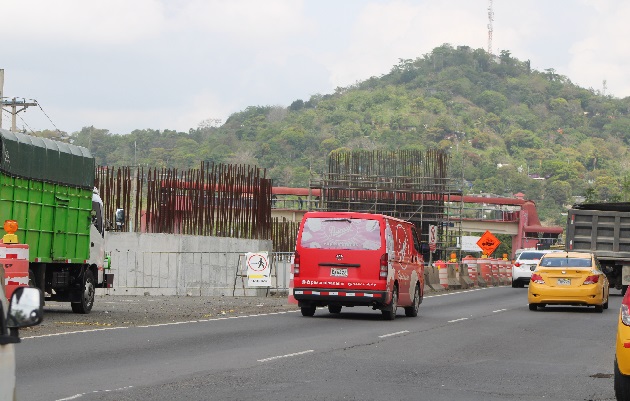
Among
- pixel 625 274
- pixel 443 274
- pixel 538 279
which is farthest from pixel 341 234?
pixel 443 274

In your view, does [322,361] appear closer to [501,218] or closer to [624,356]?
[624,356]

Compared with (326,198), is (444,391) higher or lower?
lower

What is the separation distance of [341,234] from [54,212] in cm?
551

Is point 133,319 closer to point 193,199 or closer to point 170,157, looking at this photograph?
point 193,199

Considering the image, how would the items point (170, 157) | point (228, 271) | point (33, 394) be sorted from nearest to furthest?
point (33, 394)
point (228, 271)
point (170, 157)

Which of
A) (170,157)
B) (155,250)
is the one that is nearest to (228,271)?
(155,250)

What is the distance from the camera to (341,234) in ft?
80.9

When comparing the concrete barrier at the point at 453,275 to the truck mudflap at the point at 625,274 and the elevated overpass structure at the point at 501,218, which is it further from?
the elevated overpass structure at the point at 501,218

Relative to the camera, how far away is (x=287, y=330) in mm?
21297

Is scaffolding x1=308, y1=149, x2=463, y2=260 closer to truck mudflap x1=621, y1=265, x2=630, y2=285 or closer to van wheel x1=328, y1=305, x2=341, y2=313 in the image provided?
truck mudflap x1=621, y1=265, x2=630, y2=285

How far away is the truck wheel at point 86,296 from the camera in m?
25.3

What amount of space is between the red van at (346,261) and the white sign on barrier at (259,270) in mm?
12990

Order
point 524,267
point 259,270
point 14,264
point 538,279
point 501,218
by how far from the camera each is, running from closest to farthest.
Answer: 1. point 14,264
2. point 538,279
3. point 259,270
4. point 524,267
5. point 501,218

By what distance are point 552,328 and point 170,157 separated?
170 metres
